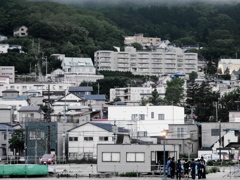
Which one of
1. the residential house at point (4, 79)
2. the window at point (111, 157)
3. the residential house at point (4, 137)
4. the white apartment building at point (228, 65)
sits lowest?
the residential house at point (4, 137)

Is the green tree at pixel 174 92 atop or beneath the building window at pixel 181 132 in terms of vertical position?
atop

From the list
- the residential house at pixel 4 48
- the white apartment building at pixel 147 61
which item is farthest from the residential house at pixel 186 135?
the residential house at pixel 4 48

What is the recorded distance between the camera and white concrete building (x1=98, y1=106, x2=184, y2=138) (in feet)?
250

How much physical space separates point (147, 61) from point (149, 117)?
256 feet

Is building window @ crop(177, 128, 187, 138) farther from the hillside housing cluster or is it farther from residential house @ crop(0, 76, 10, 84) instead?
residential house @ crop(0, 76, 10, 84)

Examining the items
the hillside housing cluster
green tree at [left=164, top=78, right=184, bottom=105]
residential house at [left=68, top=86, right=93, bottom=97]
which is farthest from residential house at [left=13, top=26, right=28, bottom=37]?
residential house at [left=68, top=86, right=93, bottom=97]

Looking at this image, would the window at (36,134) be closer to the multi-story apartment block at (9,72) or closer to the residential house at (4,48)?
the multi-story apartment block at (9,72)

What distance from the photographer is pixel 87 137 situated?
2488 inches

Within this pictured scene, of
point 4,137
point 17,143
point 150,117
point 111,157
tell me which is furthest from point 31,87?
point 111,157

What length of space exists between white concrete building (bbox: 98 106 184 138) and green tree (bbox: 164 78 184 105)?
2772cm

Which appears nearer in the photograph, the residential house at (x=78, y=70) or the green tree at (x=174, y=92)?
the green tree at (x=174, y=92)

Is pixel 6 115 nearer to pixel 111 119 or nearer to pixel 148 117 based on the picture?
pixel 111 119

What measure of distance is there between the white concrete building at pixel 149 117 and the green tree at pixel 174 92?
90.9 feet

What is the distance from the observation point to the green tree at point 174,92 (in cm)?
Answer: 11269
